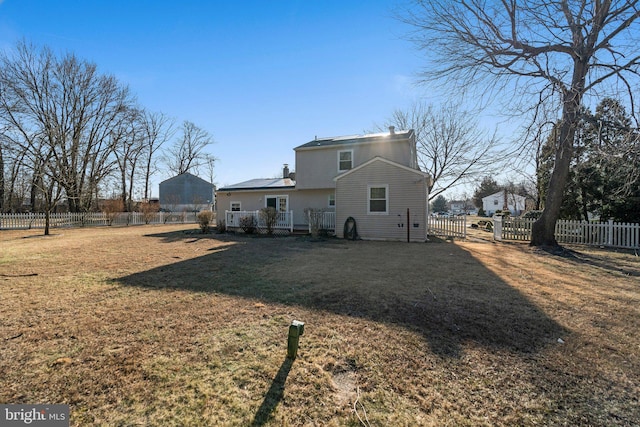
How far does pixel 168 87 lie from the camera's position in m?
14.1

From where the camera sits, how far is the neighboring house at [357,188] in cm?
1206

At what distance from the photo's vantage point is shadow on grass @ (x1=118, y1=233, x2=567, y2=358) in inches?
133

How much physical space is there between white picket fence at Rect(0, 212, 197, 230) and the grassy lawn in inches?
709

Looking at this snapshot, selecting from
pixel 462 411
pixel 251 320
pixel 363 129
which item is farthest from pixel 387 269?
pixel 363 129

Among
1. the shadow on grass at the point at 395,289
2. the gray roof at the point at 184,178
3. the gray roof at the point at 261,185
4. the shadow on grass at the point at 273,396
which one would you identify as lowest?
the shadow on grass at the point at 273,396

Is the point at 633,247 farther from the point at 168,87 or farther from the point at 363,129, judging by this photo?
the point at 168,87

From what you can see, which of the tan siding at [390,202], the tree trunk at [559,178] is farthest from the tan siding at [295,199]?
the tree trunk at [559,178]

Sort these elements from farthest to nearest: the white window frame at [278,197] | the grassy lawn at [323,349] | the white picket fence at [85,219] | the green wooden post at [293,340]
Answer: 1. the white picket fence at [85,219]
2. the white window frame at [278,197]
3. the green wooden post at [293,340]
4. the grassy lawn at [323,349]

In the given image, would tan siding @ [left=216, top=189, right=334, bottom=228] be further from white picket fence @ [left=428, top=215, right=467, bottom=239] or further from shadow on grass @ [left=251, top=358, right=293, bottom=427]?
shadow on grass @ [left=251, top=358, right=293, bottom=427]

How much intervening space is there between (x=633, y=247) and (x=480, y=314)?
1156 centimetres

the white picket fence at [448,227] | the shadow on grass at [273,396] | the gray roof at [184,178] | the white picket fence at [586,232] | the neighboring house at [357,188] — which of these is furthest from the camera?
the gray roof at [184,178]

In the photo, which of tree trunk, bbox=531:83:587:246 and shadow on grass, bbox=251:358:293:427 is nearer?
shadow on grass, bbox=251:358:293:427

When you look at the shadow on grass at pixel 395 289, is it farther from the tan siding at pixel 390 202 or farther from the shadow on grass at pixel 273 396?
the tan siding at pixel 390 202

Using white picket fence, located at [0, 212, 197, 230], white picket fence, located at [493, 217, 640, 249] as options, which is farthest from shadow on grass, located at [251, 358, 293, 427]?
white picket fence, located at [0, 212, 197, 230]
